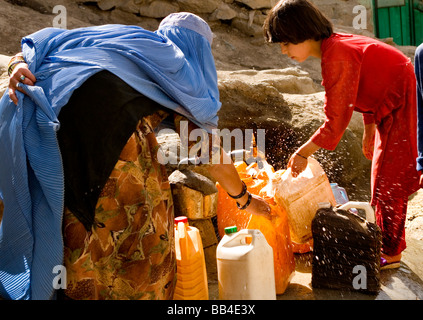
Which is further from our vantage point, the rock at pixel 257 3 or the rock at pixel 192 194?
the rock at pixel 257 3

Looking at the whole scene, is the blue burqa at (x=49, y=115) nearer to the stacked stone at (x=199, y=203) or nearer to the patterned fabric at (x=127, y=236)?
the patterned fabric at (x=127, y=236)

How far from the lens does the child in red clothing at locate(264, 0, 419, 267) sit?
8.32ft

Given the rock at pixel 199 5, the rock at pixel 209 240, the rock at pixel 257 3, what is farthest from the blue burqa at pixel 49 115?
the rock at pixel 257 3

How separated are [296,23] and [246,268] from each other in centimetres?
135

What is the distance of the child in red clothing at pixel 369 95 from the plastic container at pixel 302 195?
11cm

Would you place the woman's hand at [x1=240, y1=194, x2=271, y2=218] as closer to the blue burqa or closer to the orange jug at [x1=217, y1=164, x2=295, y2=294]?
the orange jug at [x1=217, y1=164, x2=295, y2=294]

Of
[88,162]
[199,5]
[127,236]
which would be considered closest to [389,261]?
[127,236]

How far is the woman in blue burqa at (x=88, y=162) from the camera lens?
66.8 inches

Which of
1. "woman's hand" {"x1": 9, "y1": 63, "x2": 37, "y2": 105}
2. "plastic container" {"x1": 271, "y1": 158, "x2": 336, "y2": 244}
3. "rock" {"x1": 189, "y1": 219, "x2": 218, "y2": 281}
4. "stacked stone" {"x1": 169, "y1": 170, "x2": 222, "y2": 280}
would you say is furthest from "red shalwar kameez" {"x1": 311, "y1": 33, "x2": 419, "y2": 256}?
"woman's hand" {"x1": 9, "y1": 63, "x2": 37, "y2": 105}

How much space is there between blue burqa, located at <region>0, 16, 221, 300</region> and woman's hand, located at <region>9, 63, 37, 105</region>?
3 cm

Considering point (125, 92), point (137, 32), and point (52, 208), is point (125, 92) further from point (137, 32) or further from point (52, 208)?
point (52, 208)
